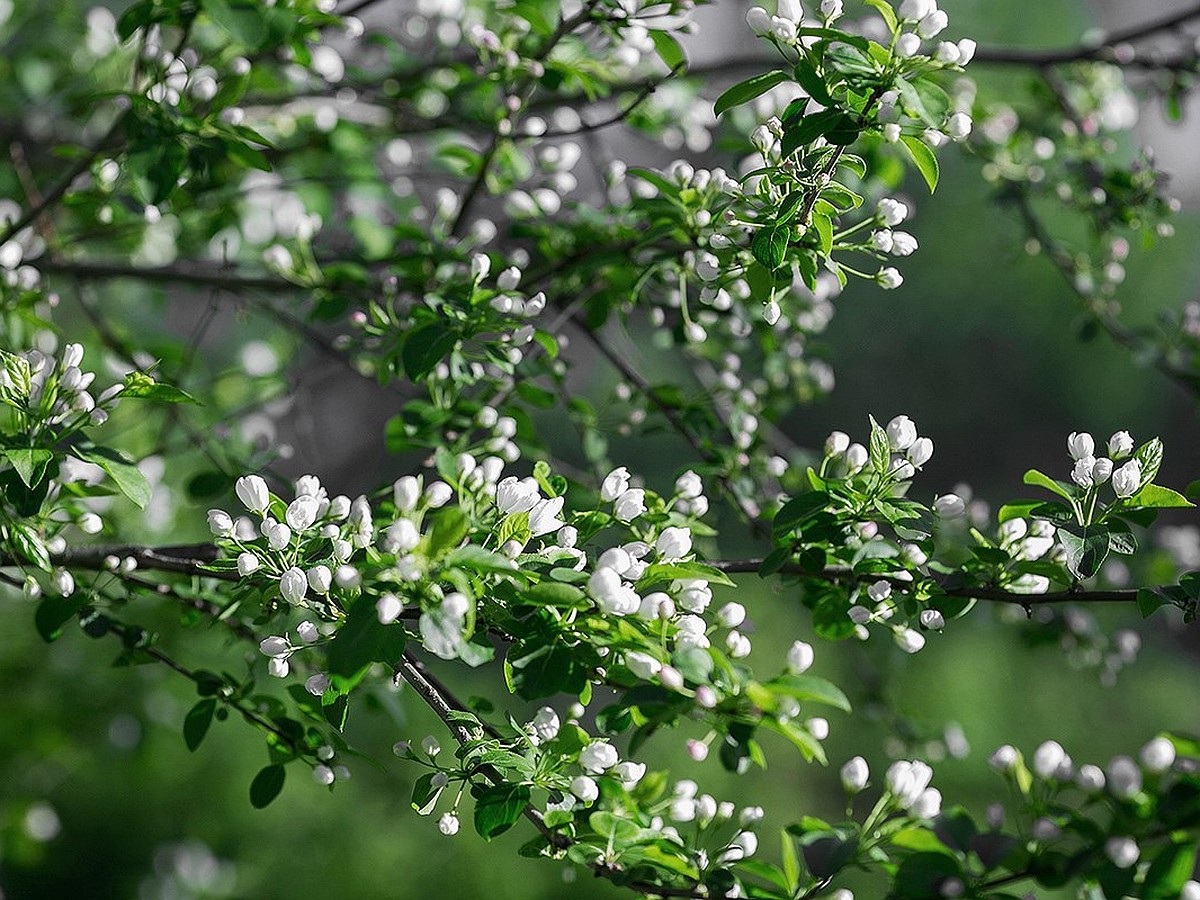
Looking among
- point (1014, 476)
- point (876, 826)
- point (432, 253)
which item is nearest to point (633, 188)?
point (432, 253)

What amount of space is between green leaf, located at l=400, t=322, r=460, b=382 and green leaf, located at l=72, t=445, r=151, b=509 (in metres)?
0.21

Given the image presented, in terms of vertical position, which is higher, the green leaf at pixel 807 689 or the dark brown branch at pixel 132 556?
the green leaf at pixel 807 689

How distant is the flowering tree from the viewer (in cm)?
65

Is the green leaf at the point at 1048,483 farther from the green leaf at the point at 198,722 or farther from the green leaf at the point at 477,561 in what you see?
the green leaf at the point at 198,722

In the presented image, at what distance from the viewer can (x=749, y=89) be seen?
72 centimetres

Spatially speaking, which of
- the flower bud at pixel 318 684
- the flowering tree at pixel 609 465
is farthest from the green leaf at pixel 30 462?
the flower bud at pixel 318 684

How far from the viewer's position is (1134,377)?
683 centimetres

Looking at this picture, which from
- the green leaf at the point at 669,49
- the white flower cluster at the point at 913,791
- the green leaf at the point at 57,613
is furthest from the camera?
the green leaf at the point at 669,49

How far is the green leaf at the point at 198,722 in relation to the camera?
0.89 metres

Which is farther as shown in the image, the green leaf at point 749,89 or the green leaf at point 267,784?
the green leaf at point 267,784

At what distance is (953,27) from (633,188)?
1500 millimetres

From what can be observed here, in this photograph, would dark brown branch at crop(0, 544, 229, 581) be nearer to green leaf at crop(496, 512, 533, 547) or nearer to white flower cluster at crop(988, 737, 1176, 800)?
green leaf at crop(496, 512, 533, 547)

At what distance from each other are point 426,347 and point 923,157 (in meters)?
0.39

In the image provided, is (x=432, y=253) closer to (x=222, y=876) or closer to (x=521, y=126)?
(x=521, y=126)
